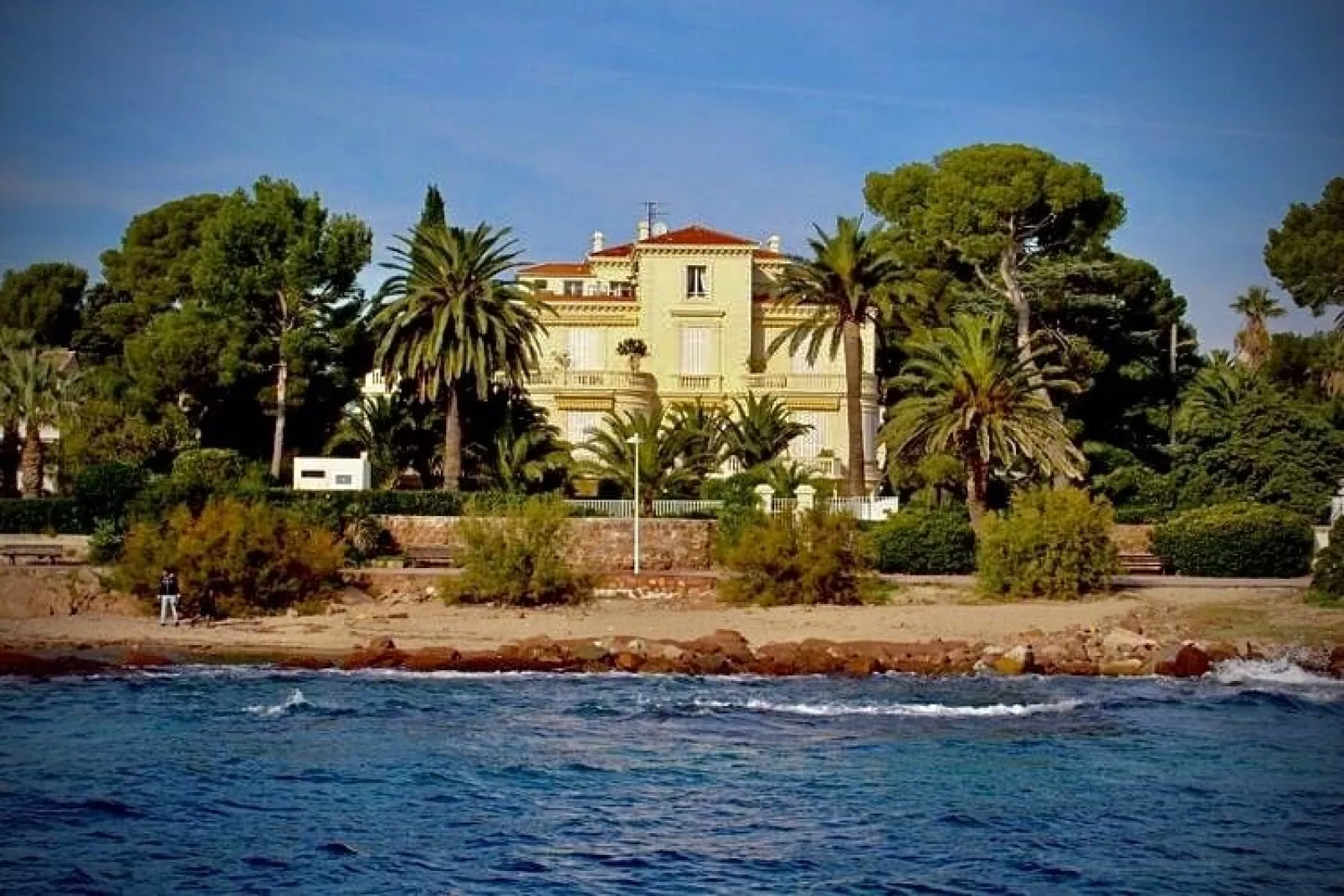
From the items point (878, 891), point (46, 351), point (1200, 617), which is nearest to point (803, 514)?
point (1200, 617)

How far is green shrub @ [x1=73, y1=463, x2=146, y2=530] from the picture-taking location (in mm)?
43688

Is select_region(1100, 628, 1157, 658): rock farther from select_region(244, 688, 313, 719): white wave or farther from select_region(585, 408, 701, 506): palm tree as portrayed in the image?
select_region(585, 408, 701, 506): palm tree

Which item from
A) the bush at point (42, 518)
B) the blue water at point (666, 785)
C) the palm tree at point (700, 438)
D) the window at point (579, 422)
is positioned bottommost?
the blue water at point (666, 785)

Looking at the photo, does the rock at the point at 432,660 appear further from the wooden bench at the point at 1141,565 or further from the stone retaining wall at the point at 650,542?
the wooden bench at the point at 1141,565

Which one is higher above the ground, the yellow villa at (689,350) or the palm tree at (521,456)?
the yellow villa at (689,350)

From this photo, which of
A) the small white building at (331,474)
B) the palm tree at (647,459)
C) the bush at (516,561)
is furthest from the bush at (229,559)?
the palm tree at (647,459)

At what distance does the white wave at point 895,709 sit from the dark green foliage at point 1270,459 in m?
20.3

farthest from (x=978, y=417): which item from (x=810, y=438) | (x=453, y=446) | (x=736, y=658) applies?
(x=810, y=438)

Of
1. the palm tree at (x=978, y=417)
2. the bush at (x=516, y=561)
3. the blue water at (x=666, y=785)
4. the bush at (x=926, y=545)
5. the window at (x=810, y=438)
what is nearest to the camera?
the blue water at (x=666, y=785)

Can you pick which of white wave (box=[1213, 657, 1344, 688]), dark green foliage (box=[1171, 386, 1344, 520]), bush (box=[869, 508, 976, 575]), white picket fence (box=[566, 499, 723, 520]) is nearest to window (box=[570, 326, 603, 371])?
white picket fence (box=[566, 499, 723, 520])

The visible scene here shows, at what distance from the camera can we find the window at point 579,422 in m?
58.5

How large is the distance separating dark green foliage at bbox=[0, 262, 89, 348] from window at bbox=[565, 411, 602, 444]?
26.4 metres

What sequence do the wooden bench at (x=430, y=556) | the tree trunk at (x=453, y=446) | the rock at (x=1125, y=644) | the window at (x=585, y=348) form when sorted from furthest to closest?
the window at (x=585, y=348) < the tree trunk at (x=453, y=446) < the wooden bench at (x=430, y=556) < the rock at (x=1125, y=644)

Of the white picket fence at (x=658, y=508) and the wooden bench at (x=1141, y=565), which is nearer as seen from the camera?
the wooden bench at (x=1141, y=565)
